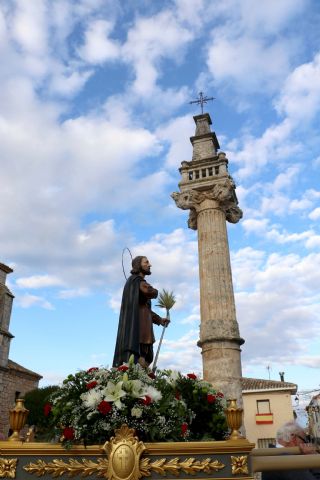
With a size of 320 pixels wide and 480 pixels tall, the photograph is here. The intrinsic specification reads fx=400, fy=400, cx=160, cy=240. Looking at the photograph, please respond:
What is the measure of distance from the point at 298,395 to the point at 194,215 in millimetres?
27097

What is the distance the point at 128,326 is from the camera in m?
5.07

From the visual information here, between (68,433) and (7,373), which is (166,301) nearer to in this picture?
(68,433)

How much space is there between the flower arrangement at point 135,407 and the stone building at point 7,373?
903 inches

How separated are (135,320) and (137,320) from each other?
4 centimetres

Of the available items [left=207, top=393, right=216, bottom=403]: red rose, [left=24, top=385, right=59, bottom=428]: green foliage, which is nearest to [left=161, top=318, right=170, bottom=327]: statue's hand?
[left=207, top=393, right=216, bottom=403]: red rose

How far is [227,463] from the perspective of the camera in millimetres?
2867

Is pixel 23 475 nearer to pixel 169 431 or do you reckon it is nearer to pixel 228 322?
pixel 169 431

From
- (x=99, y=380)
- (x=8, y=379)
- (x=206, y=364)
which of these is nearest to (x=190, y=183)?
(x=206, y=364)

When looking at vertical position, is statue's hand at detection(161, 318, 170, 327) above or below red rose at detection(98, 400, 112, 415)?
above

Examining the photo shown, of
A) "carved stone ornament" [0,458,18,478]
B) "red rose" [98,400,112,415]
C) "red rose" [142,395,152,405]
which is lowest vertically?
"carved stone ornament" [0,458,18,478]

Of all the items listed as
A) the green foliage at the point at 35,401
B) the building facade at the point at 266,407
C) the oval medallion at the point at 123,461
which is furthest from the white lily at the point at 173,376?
the building facade at the point at 266,407

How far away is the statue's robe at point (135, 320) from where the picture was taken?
16.2 ft

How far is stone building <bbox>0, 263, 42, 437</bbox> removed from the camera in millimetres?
24938

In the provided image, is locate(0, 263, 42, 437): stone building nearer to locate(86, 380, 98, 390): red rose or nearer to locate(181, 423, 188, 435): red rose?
locate(86, 380, 98, 390): red rose
